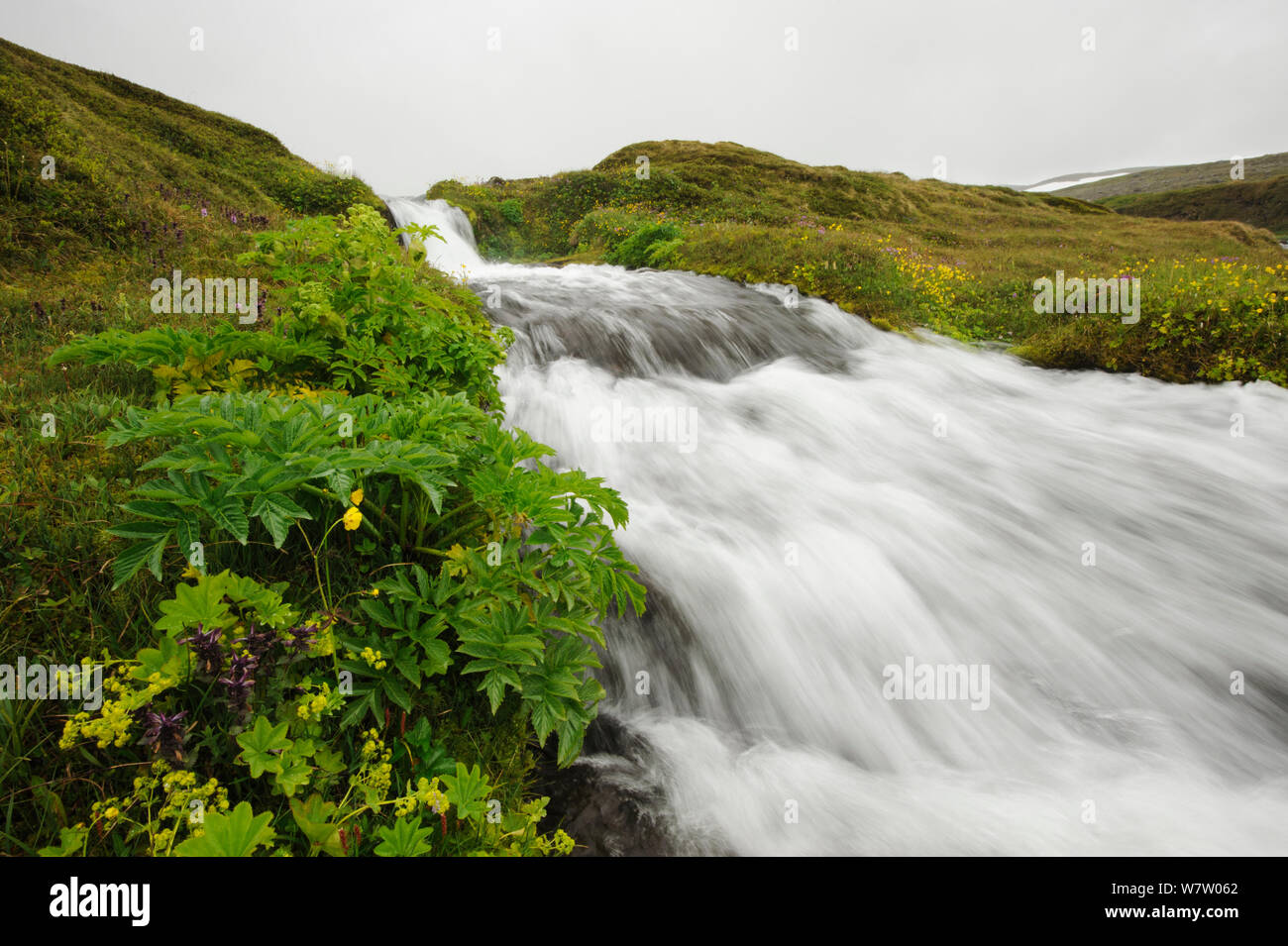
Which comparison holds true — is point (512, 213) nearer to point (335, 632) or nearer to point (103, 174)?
point (103, 174)

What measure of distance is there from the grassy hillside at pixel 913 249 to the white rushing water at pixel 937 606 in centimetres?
134

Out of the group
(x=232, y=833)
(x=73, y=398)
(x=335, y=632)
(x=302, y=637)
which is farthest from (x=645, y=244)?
(x=232, y=833)

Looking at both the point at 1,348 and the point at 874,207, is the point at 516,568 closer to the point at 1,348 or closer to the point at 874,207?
the point at 1,348

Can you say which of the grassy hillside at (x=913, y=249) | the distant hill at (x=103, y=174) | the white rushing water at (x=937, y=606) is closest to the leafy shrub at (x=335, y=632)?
the white rushing water at (x=937, y=606)

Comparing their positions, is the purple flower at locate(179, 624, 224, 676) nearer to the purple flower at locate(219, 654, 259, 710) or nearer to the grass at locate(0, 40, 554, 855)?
the purple flower at locate(219, 654, 259, 710)

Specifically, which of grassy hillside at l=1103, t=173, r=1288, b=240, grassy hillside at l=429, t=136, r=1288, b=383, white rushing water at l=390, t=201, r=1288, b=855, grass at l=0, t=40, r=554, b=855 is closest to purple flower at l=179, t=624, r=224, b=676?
grass at l=0, t=40, r=554, b=855

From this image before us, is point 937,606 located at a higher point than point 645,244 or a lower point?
lower

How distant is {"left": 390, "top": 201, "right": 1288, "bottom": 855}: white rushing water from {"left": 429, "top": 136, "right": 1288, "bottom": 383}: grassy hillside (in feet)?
4.40

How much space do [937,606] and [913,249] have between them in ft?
55.0

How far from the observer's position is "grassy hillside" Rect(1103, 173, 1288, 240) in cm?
5659

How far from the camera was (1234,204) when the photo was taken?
60812 mm

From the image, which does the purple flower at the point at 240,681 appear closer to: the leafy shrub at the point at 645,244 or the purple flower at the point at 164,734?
the purple flower at the point at 164,734

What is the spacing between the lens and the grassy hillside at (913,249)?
8.91m
